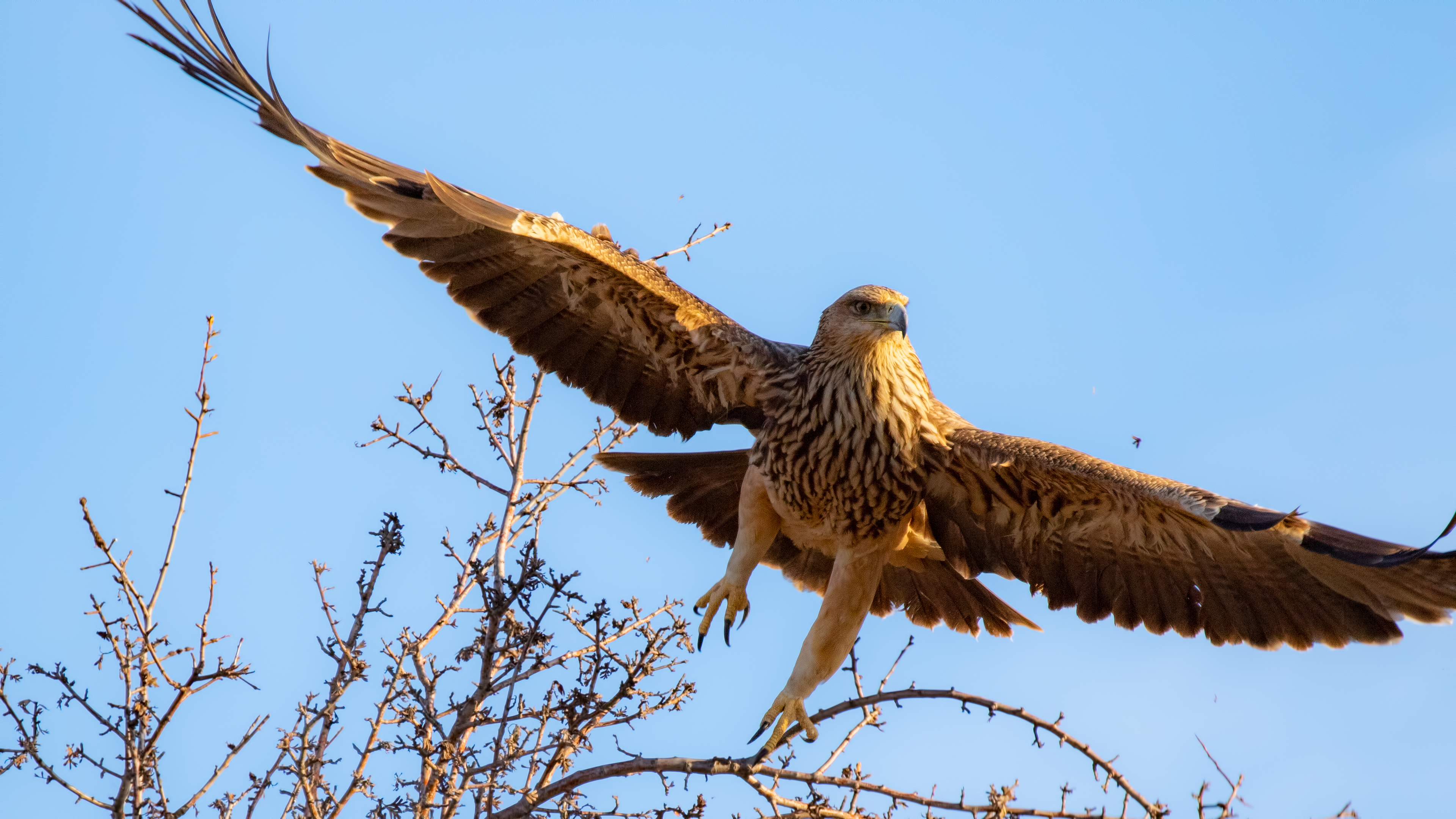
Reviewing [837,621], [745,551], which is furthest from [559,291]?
[837,621]

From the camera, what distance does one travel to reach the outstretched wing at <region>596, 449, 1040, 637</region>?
659 cm

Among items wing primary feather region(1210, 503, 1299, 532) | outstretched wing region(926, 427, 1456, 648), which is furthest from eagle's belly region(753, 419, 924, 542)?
wing primary feather region(1210, 503, 1299, 532)

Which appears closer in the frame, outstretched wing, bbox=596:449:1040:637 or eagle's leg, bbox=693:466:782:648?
eagle's leg, bbox=693:466:782:648

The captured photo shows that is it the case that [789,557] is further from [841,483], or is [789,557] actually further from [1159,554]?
[1159,554]

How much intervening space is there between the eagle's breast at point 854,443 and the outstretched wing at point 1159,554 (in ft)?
0.78

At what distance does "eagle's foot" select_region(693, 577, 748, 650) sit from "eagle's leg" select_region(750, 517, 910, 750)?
0.36 m

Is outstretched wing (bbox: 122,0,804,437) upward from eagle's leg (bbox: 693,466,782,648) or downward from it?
upward

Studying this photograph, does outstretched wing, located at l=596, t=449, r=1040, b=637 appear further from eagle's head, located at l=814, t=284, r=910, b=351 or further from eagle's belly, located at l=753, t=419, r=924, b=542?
eagle's head, located at l=814, t=284, r=910, b=351

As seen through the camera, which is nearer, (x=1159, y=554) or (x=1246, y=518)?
(x=1246, y=518)

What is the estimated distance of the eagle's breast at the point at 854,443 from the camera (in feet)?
19.8

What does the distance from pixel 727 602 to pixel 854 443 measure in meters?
0.98

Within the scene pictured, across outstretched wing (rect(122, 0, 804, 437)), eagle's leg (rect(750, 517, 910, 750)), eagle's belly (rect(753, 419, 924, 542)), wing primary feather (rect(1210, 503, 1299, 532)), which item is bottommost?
wing primary feather (rect(1210, 503, 1299, 532))

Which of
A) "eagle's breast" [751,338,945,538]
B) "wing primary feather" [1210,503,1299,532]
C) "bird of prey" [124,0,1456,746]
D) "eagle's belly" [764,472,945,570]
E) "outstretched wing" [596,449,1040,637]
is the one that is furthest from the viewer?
"outstretched wing" [596,449,1040,637]

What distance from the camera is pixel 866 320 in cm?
596
